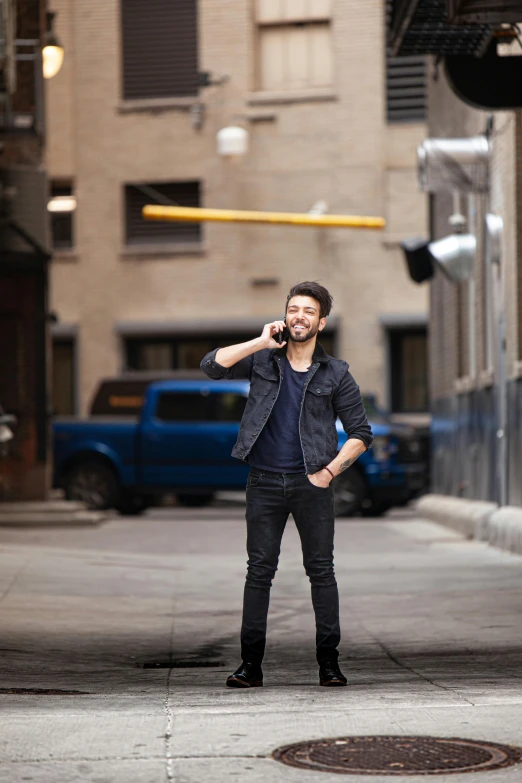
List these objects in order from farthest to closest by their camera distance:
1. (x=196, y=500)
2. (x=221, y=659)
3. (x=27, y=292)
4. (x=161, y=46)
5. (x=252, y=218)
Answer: (x=161, y=46), (x=196, y=500), (x=252, y=218), (x=27, y=292), (x=221, y=659)

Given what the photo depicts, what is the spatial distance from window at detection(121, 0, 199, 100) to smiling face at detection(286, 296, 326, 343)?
2749cm

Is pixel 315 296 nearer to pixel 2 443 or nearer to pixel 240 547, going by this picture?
pixel 240 547

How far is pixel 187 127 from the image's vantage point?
34000 millimetres

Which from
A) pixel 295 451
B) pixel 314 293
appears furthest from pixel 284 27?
pixel 295 451

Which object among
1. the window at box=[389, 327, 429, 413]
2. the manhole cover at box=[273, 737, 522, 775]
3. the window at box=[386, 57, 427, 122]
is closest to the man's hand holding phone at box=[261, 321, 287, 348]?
the manhole cover at box=[273, 737, 522, 775]

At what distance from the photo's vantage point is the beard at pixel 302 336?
23.3 ft

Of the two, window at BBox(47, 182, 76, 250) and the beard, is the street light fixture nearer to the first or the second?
window at BBox(47, 182, 76, 250)

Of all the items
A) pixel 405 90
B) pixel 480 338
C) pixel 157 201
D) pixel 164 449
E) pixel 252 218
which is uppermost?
pixel 405 90

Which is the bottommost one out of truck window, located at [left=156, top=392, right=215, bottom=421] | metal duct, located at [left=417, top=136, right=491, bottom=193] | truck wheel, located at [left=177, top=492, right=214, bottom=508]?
truck wheel, located at [left=177, top=492, right=214, bottom=508]

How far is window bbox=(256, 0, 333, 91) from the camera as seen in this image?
33438 millimetres

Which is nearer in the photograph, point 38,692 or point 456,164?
point 38,692

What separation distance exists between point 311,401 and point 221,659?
2.07m

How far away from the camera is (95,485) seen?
24359 mm

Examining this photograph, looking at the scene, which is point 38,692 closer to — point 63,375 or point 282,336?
point 282,336
